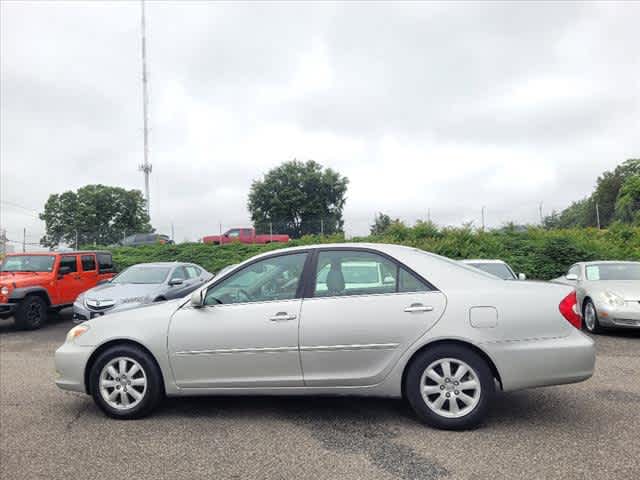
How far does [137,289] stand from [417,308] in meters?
7.23

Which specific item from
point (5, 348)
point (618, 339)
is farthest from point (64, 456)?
point (618, 339)

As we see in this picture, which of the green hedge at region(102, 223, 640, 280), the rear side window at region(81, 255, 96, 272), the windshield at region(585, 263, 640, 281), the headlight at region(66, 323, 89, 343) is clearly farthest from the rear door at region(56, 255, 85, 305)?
the windshield at region(585, 263, 640, 281)

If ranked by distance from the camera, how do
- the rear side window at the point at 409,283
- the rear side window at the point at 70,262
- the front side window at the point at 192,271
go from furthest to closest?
the rear side window at the point at 70,262
the front side window at the point at 192,271
the rear side window at the point at 409,283

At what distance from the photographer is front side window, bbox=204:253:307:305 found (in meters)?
4.14

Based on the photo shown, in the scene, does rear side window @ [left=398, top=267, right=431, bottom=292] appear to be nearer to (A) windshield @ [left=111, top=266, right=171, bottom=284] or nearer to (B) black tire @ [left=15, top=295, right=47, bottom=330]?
(A) windshield @ [left=111, top=266, right=171, bottom=284]

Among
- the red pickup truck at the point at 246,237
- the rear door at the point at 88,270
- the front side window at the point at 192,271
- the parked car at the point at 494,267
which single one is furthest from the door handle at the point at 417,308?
the red pickup truck at the point at 246,237

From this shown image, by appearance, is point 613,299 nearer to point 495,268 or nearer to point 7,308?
point 495,268

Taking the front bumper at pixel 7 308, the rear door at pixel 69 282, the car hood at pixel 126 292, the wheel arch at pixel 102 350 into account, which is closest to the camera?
the wheel arch at pixel 102 350

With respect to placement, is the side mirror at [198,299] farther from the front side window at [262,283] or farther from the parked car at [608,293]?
the parked car at [608,293]

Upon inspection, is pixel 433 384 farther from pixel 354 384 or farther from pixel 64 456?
pixel 64 456

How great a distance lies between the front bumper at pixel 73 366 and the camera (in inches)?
170

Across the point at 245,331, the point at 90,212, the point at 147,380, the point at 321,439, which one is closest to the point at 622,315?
the point at 321,439

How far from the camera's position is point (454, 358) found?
12.2ft

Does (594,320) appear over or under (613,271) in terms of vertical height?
under
